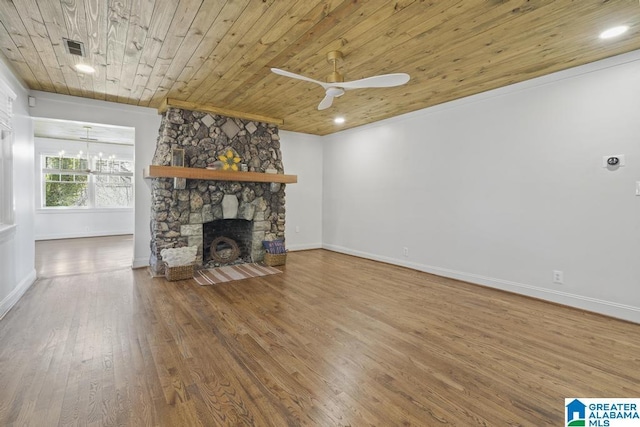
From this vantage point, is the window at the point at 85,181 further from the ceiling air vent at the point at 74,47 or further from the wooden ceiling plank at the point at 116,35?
the ceiling air vent at the point at 74,47

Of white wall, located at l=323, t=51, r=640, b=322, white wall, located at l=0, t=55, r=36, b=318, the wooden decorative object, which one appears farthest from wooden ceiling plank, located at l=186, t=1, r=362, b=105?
white wall, located at l=0, t=55, r=36, b=318

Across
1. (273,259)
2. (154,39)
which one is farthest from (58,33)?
(273,259)

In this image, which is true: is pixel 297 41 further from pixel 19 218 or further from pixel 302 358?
pixel 19 218

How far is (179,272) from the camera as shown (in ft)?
13.6

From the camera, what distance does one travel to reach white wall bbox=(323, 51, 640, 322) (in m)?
2.95

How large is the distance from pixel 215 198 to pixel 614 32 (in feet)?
15.9

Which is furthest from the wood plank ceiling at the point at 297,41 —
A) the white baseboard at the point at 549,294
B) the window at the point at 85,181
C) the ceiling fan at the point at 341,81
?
the window at the point at 85,181

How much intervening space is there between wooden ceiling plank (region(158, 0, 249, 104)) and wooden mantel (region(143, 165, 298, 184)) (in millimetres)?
1018

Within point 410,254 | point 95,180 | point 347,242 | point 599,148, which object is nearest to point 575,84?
point 599,148

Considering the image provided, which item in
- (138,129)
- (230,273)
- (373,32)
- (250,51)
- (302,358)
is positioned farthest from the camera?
(138,129)

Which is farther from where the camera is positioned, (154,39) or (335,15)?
(154,39)

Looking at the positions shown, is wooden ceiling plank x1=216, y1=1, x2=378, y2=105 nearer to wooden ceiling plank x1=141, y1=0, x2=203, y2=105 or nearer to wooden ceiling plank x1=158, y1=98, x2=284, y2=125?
wooden ceiling plank x1=158, y1=98, x2=284, y2=125

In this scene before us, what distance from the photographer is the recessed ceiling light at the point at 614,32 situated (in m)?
2.40

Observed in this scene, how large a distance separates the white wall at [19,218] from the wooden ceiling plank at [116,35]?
926 millimetres
